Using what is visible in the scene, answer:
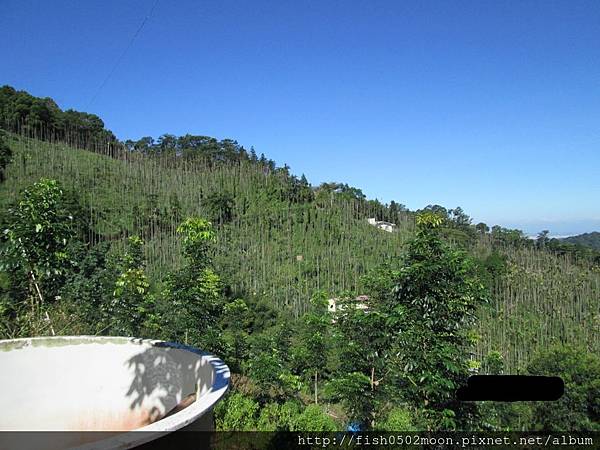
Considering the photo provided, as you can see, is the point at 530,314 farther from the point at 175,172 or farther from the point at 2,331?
the point at 175,172

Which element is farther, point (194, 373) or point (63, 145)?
point (63, 145)

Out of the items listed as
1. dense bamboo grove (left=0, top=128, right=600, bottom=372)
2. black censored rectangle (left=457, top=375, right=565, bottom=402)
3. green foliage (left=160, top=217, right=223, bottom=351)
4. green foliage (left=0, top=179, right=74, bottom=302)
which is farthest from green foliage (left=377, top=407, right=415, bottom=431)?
dense bamboo grove (left=0, top=128, right=600, bottom=372)

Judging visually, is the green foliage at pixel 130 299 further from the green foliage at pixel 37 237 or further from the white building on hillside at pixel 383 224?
the white building on hillside at pixel 383 224

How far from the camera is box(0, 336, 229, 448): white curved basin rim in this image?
1.93m

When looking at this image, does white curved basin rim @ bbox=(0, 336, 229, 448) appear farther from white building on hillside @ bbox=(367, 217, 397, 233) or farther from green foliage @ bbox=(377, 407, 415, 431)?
white building on hillside @ bbox=(367, 217, 397, 233)

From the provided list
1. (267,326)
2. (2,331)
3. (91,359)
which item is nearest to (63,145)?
(267,326)

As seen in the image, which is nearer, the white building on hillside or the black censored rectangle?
the black censored rectangle

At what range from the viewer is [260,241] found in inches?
1015

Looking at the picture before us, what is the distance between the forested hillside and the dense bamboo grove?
9cm

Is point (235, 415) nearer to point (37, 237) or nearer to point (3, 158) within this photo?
point (37, 237)

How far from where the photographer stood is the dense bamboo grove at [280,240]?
20297 millimetres

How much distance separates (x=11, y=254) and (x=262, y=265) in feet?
63.7

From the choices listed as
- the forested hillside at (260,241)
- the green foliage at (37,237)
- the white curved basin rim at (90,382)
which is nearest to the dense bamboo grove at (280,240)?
the forested hillside at (260,241)

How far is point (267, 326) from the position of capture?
17.4 metres
